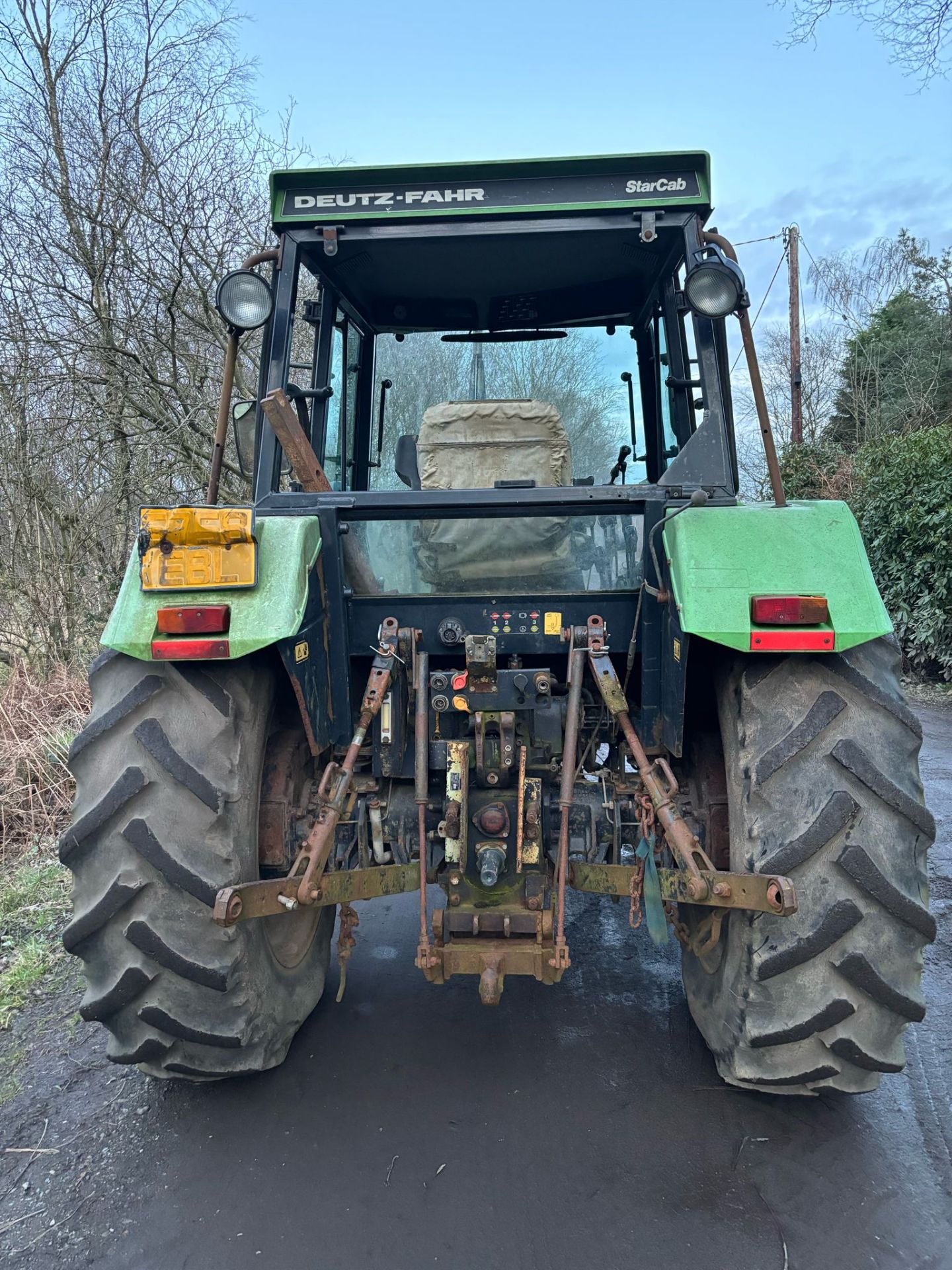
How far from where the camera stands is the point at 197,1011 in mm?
2320

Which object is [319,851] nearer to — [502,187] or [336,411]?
[336,411]

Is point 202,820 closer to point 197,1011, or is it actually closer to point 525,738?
point 197,1011

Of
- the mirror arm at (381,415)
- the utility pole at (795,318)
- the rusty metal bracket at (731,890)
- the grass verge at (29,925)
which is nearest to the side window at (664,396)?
the mirror arm at (381,415)

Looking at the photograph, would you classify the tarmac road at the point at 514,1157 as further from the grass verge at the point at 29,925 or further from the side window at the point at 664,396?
the side window at the point at 664,396

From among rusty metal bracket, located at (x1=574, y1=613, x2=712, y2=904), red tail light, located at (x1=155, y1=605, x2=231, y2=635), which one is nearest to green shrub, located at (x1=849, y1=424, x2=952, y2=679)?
rusty metal bracket, located at (x1=574, y1=613, x2=712, y2=904)

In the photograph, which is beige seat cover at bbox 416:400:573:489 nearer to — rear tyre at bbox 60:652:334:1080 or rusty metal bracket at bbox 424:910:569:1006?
rear tyre at bbox 60:652:334:1080

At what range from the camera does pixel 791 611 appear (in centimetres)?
218

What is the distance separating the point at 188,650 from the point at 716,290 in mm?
1906

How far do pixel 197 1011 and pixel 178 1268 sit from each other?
0.57m

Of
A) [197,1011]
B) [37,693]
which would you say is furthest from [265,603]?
[37,693]

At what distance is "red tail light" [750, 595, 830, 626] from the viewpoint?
2.18 meters

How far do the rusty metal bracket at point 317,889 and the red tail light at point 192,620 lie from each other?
69 centimetres

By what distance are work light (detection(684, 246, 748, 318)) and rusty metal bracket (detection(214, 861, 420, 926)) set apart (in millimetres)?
1949

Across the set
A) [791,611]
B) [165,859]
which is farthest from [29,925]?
[791,611]
